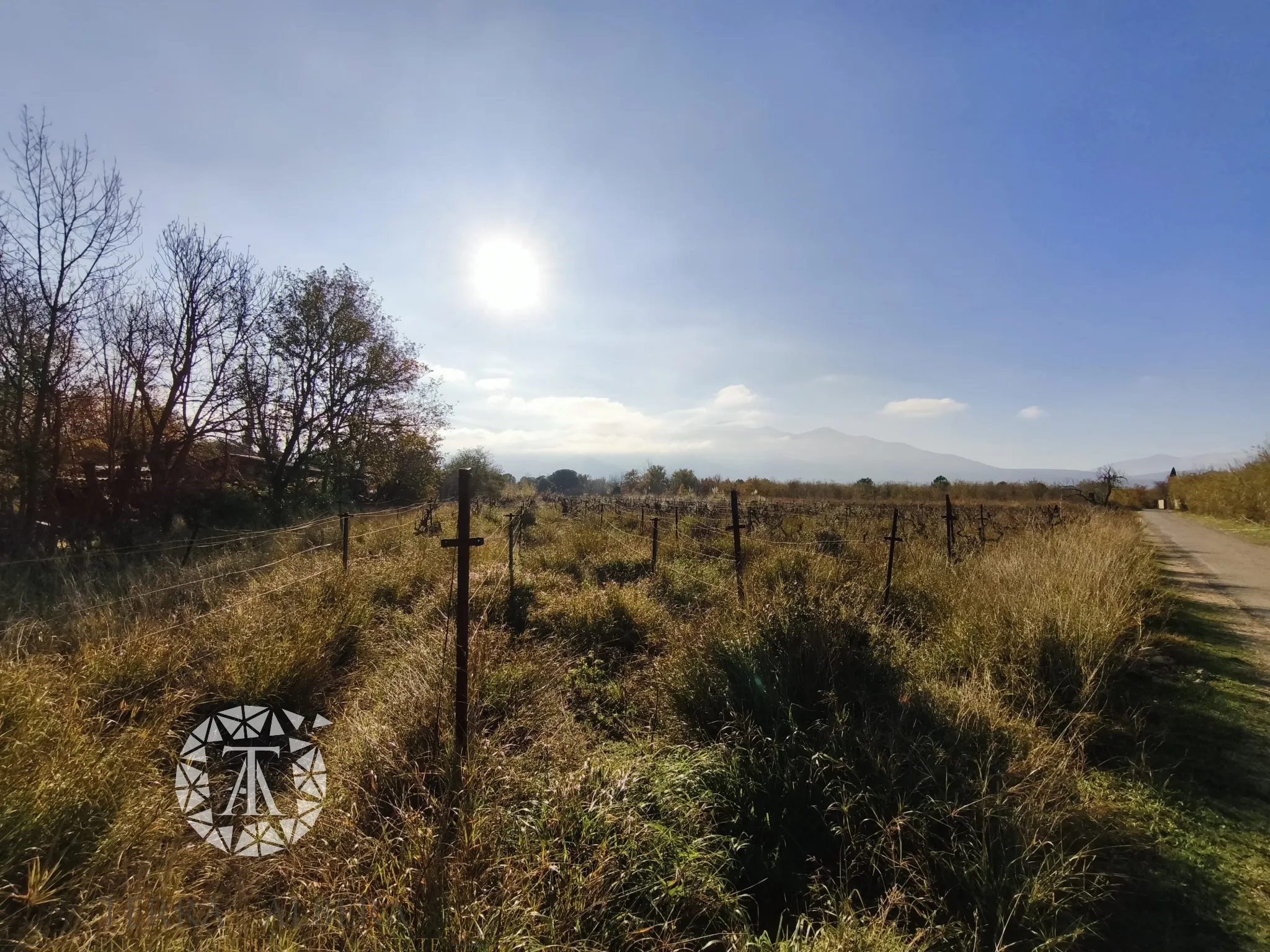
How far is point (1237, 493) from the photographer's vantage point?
20.2 m

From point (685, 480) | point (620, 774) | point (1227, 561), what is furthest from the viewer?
point (685, 480)

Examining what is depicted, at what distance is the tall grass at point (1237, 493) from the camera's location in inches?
701

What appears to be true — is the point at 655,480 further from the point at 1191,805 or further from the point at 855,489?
the point at 1191,805

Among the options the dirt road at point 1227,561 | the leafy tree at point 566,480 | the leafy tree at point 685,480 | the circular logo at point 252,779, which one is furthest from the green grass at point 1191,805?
the leafy tree at point 566,480

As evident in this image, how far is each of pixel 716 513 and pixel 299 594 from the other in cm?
1393

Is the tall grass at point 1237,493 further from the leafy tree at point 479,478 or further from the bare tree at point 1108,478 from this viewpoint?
the leafy tree at point 479,478

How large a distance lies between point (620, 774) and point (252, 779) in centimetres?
243

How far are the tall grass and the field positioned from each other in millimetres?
19987

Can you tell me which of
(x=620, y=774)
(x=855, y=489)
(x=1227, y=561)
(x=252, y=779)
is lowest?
(x=252, y=779)

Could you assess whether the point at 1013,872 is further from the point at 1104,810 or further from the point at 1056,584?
the point at 1056,584

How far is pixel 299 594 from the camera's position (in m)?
6.29

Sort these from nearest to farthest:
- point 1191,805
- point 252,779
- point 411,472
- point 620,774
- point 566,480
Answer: point 620,774, point 1191,805, point 252,779, point 411,472, point 566,480

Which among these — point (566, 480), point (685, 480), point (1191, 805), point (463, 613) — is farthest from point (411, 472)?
→ point (566, 480)

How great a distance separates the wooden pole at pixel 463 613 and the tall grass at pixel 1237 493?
85.8ft
